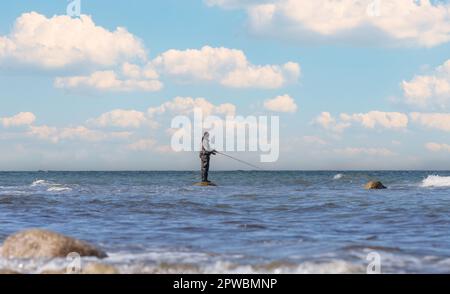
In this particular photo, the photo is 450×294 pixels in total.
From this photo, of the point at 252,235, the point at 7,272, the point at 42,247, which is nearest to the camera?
the point at 7,272

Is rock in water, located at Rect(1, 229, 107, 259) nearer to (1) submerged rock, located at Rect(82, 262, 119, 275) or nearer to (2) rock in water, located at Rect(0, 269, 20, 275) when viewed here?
(1) submerged rock, located at Rect(82, 262, 119, 275)

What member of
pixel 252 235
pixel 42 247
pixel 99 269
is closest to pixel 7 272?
pixel 99 269

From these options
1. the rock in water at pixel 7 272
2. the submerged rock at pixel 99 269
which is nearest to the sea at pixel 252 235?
the submerged rock at pixel 99 269

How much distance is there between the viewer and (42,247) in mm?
11133

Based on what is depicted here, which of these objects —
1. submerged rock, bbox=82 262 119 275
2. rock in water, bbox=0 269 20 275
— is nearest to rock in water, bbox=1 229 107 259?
submerged rock, bbox=82 262 119 275

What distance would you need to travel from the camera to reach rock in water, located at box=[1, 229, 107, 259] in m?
11.1

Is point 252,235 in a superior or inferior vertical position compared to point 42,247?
inferior

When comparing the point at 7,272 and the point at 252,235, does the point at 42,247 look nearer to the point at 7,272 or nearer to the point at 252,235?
the point at 7,272

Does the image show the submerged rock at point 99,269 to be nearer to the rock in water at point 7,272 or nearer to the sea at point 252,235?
the sea at point 252,235

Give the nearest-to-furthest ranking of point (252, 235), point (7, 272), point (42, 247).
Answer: point (7, 272) < point (42, 247) < point (252, 235)

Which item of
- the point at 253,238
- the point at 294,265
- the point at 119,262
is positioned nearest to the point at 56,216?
the point at 253,238

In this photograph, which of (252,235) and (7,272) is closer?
(7,272)
